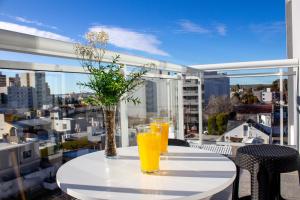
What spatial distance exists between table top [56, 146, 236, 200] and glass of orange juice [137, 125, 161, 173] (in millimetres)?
36

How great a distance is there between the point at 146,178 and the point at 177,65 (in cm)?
312

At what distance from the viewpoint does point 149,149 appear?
3.98 ft

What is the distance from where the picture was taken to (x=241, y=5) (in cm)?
999

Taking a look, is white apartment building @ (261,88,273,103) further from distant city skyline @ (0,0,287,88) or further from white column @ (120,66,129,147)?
distant city skyline @ (0,0,287,88)

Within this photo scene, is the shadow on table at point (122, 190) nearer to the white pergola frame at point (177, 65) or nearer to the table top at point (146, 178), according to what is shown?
the table top at point (146, 178)

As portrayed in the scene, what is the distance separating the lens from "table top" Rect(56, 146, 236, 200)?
0.99 m

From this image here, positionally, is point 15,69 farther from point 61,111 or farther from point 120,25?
point 120,25

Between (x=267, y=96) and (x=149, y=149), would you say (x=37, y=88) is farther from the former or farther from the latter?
(x=267, y=96)

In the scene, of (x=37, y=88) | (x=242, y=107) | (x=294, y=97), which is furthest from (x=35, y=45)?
(x=294, y=97)

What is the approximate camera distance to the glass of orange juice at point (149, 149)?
3.94 ft

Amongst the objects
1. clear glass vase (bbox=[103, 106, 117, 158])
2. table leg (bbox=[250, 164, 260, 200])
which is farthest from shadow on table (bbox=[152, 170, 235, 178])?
table leg (bbox=[250, 164, 260, 200])

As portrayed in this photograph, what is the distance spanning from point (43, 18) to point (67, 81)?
306 inches

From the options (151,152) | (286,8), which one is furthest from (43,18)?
(151,152)

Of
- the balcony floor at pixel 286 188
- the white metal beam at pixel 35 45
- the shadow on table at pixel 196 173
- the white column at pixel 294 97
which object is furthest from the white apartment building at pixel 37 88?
the white column at pixel 294 97
